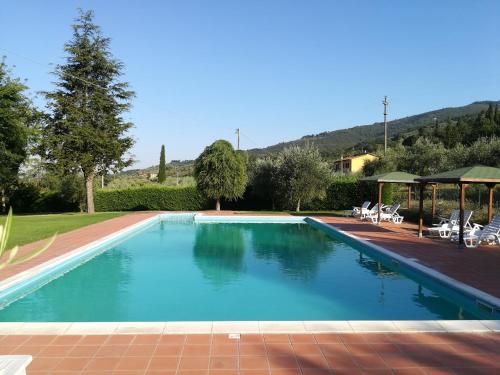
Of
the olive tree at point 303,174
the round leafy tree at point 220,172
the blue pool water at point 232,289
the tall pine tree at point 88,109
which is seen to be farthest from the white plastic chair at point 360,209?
the tall pine tree at point 88,109

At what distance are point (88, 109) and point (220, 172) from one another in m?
9.11

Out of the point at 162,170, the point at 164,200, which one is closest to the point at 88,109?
the point at 164,200

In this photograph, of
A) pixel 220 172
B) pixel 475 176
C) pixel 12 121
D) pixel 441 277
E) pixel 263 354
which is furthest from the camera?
pixel 220 172

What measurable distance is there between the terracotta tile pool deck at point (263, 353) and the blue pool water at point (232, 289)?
5.80ft

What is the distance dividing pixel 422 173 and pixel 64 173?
26754 millimetres

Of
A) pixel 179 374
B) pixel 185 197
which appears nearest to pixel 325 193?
pixel 185 197

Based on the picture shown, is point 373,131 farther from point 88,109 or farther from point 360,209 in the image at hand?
point 88,109

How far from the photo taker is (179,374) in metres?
3.77

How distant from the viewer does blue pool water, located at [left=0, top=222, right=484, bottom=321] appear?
260 inches

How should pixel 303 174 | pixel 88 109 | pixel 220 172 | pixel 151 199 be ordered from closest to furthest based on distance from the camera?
pixel 303 174, pixel 220 172, pixel 88 109, pixel 151 199

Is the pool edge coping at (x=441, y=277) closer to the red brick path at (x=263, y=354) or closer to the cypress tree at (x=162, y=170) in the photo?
the red brick path at (x=263, y=354)

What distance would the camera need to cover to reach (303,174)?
23750 mm

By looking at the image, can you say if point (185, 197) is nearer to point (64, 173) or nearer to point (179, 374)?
point (64, 173)

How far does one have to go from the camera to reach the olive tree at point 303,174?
78.0 feet
